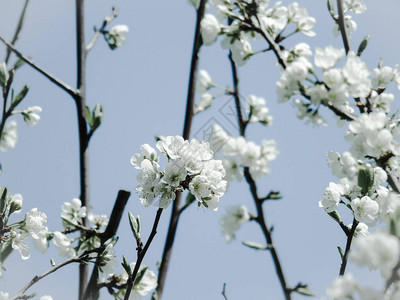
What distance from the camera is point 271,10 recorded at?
6.76 feet

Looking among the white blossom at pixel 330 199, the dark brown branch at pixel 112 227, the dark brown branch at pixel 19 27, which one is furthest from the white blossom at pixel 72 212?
the white blossom at pixel 330 199

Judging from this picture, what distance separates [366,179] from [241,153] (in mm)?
504

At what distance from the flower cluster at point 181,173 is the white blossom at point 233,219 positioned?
0.13m

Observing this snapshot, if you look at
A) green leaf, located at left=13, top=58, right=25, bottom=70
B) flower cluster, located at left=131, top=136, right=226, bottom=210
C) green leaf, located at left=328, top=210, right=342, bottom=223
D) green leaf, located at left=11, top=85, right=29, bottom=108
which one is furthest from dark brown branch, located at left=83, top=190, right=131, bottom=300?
green leaf, located at left=13, top=58, right=25, bottom=70

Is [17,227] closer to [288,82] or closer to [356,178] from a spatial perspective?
[288,82]

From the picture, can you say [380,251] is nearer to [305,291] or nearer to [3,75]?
[305,291]

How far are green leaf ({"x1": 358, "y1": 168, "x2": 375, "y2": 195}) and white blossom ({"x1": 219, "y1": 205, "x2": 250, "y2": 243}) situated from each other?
513 millimetres

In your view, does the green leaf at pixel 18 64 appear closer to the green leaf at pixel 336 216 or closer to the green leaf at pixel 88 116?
the green leaf at pixel 88 116

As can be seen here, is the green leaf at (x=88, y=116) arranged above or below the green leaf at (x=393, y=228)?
above

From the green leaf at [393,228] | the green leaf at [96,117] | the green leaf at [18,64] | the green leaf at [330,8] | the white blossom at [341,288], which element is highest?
the green leaf at [18,64]

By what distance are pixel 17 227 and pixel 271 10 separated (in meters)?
1.49

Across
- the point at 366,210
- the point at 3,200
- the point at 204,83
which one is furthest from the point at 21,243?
the point at 204,83

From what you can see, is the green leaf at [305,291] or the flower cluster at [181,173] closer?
the green leaf at [305,291]

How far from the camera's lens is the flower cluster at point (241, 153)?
5.09ft
